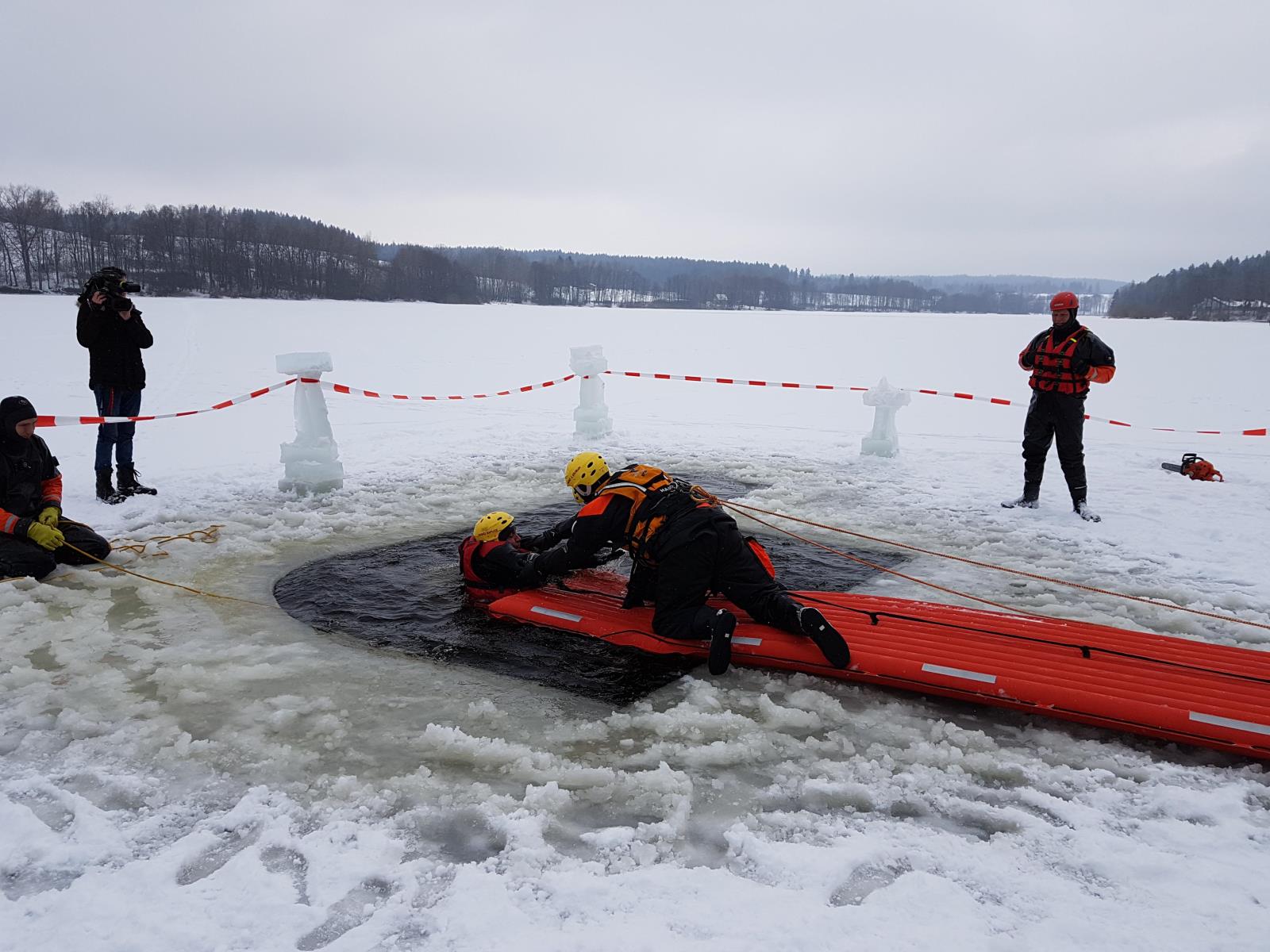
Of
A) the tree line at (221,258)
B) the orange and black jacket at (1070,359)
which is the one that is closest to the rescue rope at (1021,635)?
the orange and black jacket at (1070,359)

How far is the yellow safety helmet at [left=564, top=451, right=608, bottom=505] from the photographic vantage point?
4555 millimetres

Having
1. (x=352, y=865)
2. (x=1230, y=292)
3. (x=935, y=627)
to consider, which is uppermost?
(x=1230, y=292)

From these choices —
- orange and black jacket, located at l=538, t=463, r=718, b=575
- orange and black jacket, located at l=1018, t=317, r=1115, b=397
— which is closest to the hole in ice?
orange and black jacket, located at l=538, t=463, r=718, b=575

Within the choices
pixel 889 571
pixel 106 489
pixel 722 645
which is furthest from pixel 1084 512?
pixel 106 489

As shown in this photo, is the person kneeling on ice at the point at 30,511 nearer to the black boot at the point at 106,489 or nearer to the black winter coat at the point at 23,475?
the black winter coat at the point at 23,475

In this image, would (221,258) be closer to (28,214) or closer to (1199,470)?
(28,214)

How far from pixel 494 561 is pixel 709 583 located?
4.86 ft

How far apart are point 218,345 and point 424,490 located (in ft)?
58.8

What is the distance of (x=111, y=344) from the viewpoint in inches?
258

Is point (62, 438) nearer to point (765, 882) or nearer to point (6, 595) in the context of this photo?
point (6, 595)

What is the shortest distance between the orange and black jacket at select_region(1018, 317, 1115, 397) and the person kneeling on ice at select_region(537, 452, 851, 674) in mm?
3559

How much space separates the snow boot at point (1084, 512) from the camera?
260 inches

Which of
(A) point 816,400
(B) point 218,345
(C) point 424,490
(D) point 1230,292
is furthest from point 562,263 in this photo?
(C) point 424,490

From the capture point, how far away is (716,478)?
8258mm
